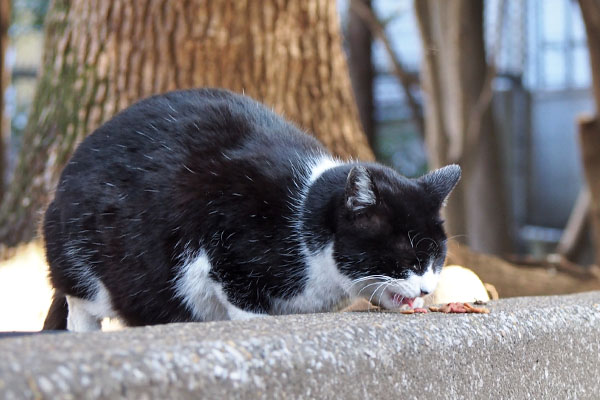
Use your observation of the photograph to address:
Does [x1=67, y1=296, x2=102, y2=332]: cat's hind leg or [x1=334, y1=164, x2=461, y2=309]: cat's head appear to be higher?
[x1=334, y1=164, x2=461, y2=309]: cat's head

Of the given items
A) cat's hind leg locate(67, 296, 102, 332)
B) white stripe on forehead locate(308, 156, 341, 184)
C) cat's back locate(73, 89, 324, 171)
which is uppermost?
cat's back locate(73, 89, 324, 171)

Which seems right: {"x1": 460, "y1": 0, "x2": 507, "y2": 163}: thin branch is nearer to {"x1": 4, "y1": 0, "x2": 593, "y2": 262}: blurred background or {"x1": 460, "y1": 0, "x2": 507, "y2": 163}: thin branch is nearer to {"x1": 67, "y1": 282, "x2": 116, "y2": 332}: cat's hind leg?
{"x1": 4, "y1": 0, "x2": 593, "y2": 262}: blurred background

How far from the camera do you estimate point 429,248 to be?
2254 millimetres

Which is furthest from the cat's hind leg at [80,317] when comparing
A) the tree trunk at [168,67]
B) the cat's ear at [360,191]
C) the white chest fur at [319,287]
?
the tree trunk at [168,67]

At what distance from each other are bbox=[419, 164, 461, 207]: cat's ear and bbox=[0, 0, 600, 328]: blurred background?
3197 millimetres

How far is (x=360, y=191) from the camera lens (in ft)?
7.16

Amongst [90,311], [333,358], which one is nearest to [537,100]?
[90,311]

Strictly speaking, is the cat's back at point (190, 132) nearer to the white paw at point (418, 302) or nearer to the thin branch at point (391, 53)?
the white paw at point (418, 302)

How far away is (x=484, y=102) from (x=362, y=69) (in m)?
2.76

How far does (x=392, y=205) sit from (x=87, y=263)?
927mm

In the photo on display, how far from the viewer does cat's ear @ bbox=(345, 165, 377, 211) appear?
2.17m

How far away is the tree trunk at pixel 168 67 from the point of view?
12.7ft

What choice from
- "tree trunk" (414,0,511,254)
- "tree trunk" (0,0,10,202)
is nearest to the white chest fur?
"tree trunk" (414,0,511,254)

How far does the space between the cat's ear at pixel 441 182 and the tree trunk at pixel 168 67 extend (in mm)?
1668
